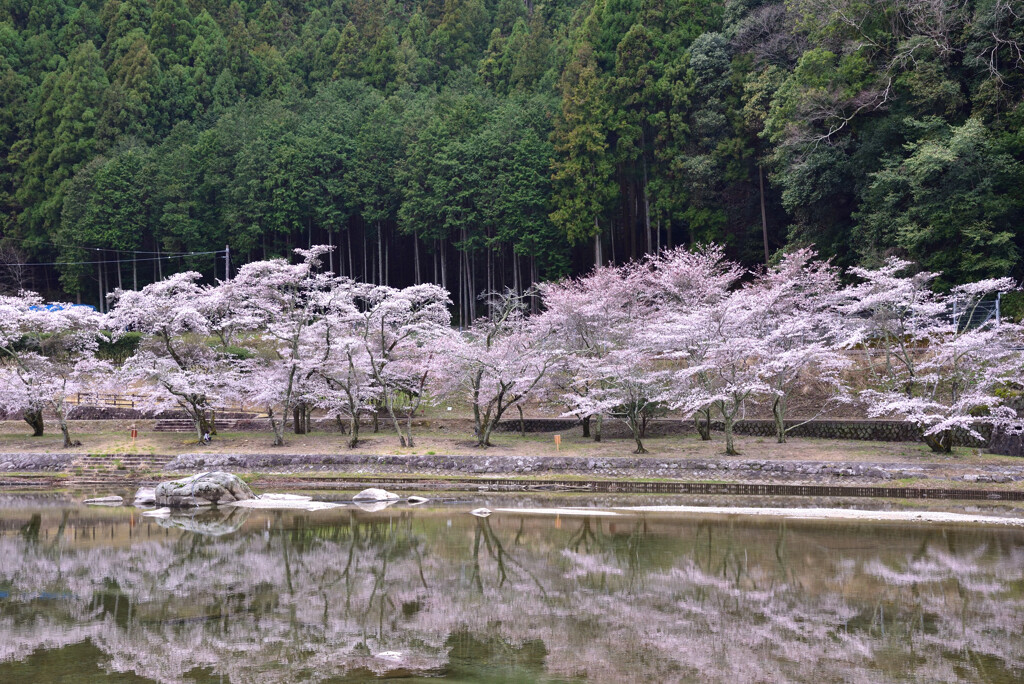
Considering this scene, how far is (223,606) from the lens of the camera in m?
11.5

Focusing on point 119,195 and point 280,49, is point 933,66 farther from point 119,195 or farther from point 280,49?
point 280,49

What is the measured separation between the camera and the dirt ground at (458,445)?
23812mm

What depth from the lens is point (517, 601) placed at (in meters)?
11.8

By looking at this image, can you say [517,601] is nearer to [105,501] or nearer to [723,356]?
[105,501]

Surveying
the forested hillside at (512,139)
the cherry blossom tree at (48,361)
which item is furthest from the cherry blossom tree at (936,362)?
the cherry blossom tree at (48,361)

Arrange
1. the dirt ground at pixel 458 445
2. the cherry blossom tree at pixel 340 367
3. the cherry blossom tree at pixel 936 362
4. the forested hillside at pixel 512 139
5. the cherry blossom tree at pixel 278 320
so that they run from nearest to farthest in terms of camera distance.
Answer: the cherry blossom tree at pixel 936 362 → the dirt ground at pixel 458 445 → the cherry blossom tree at pixel 340 367 → the cherry blossom tree at pixel 278 320 → the forested hillside at pixel 512 139

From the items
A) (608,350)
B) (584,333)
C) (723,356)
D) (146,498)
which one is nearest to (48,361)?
(146,498)

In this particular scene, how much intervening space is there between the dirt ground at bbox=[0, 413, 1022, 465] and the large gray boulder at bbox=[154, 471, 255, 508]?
4.95 meters

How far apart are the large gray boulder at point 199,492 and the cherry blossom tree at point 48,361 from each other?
905 cm

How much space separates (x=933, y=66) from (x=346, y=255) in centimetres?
3546

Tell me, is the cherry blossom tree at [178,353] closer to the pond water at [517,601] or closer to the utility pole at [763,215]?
the pond water at [517,601]

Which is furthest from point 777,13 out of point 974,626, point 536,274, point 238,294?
point 974,626

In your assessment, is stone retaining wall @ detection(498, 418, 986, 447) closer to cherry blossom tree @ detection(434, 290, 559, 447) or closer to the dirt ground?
the dirt ground

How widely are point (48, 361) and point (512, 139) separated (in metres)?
26.1
